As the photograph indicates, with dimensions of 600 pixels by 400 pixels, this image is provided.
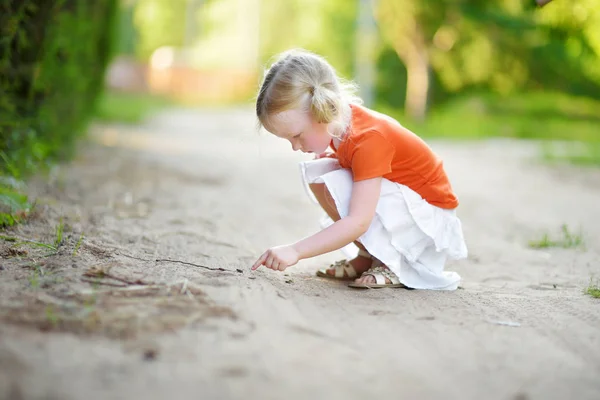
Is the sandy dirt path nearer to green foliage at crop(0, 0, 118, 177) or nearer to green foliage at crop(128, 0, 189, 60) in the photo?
green foliage at crop(0, 0, 118, 177)

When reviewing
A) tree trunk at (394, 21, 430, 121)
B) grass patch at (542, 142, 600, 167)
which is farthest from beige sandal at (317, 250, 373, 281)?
tree trunk at (394, 21, 430, 121)

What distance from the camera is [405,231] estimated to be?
301 centimetres

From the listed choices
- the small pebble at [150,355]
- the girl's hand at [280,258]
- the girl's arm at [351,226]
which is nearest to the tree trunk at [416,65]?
the girl's arm at [351,226]

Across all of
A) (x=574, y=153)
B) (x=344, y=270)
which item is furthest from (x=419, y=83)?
(x=344, y=270)

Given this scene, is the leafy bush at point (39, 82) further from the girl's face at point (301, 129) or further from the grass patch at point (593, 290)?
the grass patch at point (593, 290)

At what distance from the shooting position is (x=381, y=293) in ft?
9.16

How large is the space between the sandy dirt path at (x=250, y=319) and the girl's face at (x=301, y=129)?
57 centimetres

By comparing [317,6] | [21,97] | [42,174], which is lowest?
[42,174]

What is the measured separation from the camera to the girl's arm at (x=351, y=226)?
2.73m

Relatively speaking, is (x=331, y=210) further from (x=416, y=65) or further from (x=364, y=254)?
(x=416, y=65)

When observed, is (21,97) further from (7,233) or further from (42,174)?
(7,233)

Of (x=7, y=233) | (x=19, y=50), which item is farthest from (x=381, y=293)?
(x=19, y=50)

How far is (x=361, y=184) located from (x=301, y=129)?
33 centimetres

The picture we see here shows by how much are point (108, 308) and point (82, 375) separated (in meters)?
0.47
